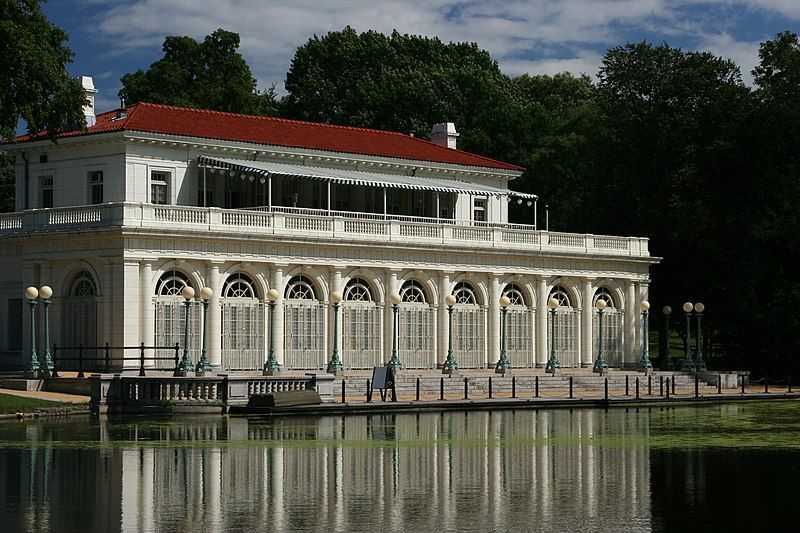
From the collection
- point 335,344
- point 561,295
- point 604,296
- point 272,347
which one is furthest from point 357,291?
point 604,296

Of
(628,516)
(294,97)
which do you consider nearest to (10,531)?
(628,516)

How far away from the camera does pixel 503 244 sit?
6756 cm

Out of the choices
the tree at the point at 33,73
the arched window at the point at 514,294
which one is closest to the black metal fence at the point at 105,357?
the tree at the point at 33,73

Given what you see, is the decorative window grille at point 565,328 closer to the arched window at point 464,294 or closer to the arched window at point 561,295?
the arched window at point 561,295

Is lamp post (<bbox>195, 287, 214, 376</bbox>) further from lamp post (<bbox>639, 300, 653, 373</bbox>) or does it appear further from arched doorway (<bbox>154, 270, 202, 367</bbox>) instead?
lamp post (<bbox>639, 300, 653, 373</bbox>)

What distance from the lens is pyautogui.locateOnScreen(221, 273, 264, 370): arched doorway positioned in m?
58.8

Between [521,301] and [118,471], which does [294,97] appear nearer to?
[521,301]

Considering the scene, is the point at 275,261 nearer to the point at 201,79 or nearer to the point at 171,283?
the point at 171,283

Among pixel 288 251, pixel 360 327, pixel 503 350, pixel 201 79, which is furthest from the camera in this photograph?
pixel 201 79

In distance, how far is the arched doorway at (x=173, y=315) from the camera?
2233 inches

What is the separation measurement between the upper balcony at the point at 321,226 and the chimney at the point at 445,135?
8564 mm

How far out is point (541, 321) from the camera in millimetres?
69062

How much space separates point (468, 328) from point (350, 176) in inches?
319

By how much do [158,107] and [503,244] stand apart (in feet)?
51.2
